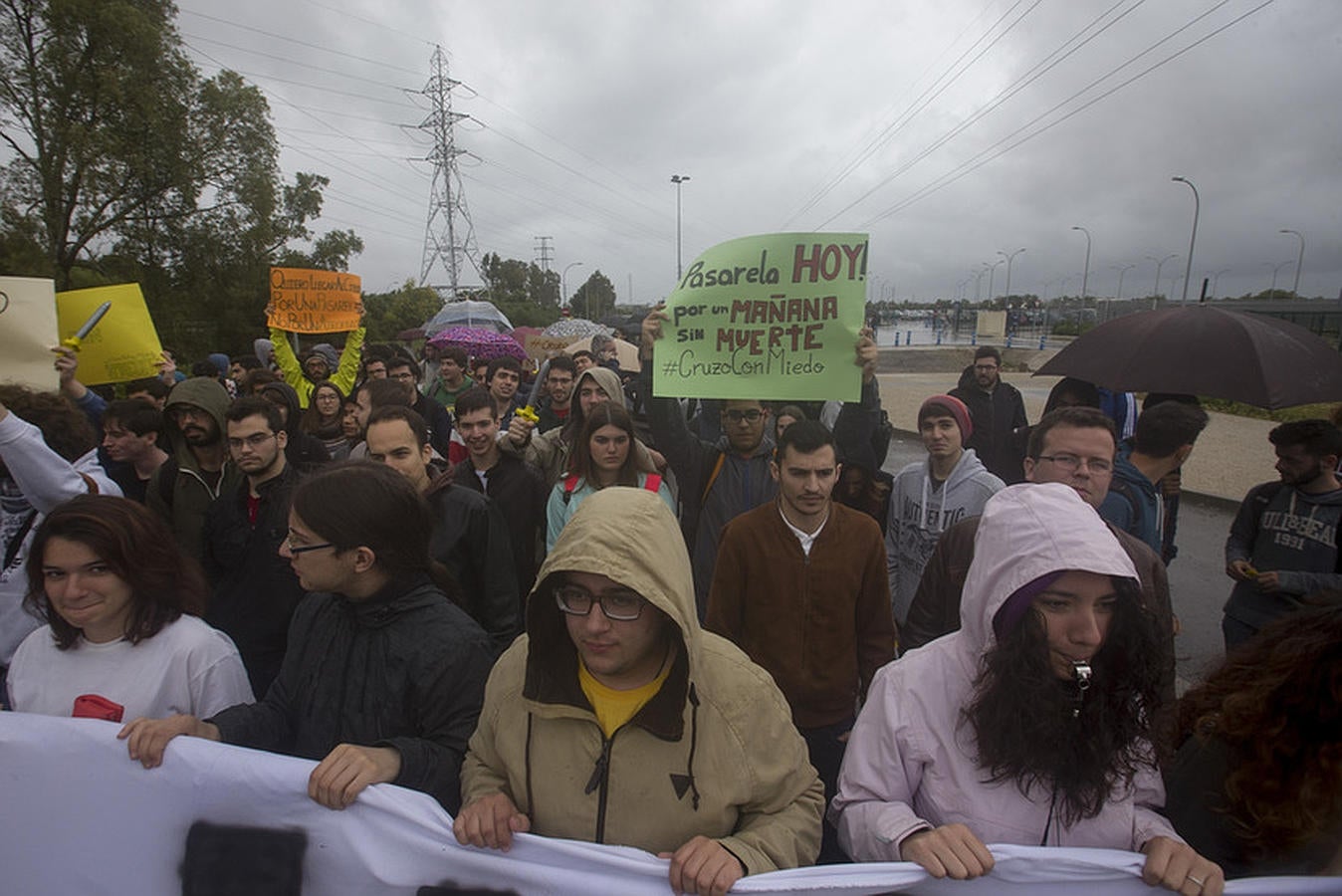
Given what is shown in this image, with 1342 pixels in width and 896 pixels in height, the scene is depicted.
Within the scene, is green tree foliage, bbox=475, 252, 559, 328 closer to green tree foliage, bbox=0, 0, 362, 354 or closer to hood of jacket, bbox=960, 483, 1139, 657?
green tree foliage, bbox=0, 0, 362, 354

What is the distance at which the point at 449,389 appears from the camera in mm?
7484

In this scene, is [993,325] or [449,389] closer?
[449,389]

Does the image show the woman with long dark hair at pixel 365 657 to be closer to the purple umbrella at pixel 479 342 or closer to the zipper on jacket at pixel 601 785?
the zipper on jacket at pixel 601 785

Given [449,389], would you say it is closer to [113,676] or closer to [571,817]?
[113,676]

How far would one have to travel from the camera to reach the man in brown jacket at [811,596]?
8.79 ft

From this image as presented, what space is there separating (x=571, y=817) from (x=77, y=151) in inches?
761

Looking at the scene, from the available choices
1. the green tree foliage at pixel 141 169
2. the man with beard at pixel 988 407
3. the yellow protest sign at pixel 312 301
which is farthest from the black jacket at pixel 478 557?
the green tree foliage at pixel 141 169

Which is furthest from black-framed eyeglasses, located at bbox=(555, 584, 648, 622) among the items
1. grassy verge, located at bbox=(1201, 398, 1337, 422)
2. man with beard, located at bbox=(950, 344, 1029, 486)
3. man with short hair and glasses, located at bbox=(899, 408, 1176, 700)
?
grassy verge, located at bbox=(1201, 398, 1337, 422)

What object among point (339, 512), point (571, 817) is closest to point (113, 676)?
point (339, 512)

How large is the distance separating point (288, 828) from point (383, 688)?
0.36 metres

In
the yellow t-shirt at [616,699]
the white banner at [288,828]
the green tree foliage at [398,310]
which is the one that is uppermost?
the green tree foliage at [398,310]

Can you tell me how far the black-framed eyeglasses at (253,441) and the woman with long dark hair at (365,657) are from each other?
1169 millimetres

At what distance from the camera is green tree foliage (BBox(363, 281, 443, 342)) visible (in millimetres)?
37500

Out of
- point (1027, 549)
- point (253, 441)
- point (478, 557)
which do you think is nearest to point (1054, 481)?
point (1027, 549)
